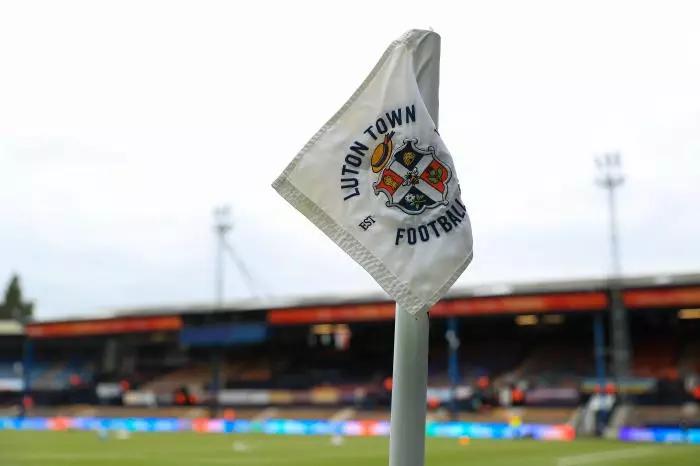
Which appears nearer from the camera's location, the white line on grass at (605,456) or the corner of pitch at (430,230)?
the corner of pitch at (430,230)

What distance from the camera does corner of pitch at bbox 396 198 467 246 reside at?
279cm

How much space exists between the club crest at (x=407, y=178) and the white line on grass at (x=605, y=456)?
16.1 m

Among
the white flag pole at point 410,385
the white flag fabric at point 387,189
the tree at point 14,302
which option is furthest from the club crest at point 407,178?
the tree at point 14,302

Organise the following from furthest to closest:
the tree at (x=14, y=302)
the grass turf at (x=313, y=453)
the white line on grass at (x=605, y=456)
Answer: the tree at (x=14, y=302) → the white line on grass at (x=605, y=456) → the grass turf at (x=313, y=453)

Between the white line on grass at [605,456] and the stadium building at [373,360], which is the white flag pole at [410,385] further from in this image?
the stadium building at [373,360]

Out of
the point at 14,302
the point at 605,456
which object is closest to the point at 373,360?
the point at 605,456

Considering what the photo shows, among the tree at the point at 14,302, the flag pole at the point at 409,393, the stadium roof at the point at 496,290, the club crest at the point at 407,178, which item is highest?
the tree at the point at 14,302

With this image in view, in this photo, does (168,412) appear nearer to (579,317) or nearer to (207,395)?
(207,395)

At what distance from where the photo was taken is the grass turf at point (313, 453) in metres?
18.3

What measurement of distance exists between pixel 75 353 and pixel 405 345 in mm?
58010

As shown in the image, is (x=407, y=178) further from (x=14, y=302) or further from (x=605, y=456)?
(x=14, y=302)

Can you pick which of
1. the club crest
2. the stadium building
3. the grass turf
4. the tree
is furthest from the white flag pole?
the tree

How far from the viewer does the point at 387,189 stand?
281cm

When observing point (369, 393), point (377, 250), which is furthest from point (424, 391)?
point (369, 393)
